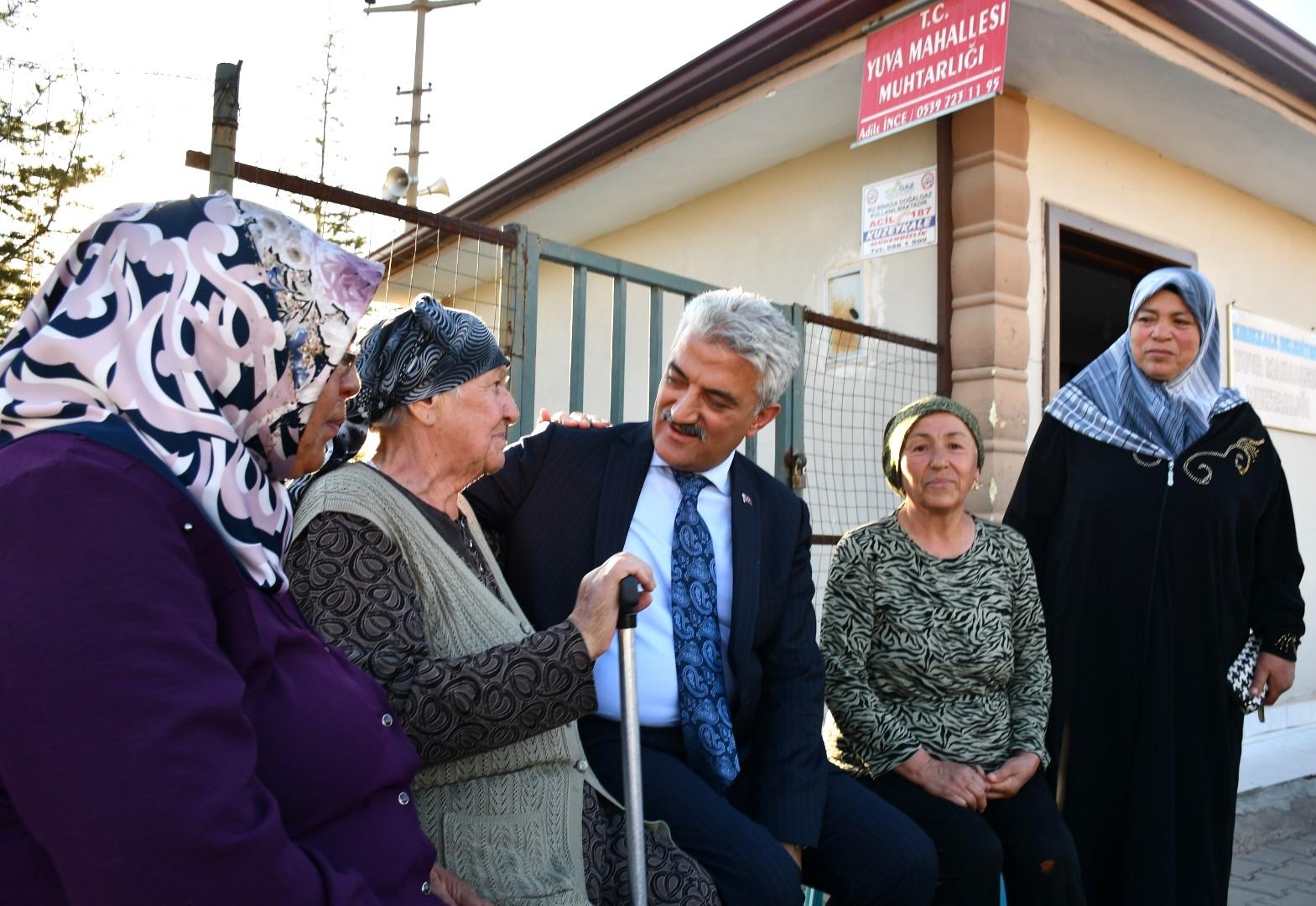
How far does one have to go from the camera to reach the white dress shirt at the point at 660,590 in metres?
2.28

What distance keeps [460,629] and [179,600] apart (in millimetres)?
832

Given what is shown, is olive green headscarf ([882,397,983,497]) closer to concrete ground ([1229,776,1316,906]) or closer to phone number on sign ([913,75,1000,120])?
phone number on sign ([913,75,1000,120])

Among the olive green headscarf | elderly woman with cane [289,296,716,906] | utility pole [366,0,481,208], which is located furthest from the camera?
utility pole [366,0,481,208]

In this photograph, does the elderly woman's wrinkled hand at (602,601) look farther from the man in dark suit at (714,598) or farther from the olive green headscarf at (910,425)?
the olive green headscarf at (910,425)

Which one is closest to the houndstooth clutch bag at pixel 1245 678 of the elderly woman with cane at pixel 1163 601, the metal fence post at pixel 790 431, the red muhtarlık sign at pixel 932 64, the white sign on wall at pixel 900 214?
the elderly woman with cane at pixel 1163 601

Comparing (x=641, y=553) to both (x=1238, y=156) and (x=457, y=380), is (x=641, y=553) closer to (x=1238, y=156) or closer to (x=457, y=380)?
(x=457, y=380)

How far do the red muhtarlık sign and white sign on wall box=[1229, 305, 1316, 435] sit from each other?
2985mm

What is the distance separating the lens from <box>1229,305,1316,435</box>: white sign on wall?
247 inches

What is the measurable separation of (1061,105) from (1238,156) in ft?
4.56

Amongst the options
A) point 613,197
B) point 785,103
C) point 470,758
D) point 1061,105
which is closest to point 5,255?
point 613,197

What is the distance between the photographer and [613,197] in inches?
267

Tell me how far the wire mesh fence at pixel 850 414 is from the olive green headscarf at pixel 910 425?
71.6 inches

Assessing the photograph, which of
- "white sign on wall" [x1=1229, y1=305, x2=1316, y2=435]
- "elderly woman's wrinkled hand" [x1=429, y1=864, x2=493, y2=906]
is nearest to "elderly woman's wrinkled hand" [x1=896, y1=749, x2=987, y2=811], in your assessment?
"elderly woman's wrinkled hand" [x1=429, y1=864, x2=493, y2=906]

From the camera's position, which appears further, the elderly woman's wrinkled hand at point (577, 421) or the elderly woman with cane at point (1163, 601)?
the elderly woman with cane at point (1163, 601)
